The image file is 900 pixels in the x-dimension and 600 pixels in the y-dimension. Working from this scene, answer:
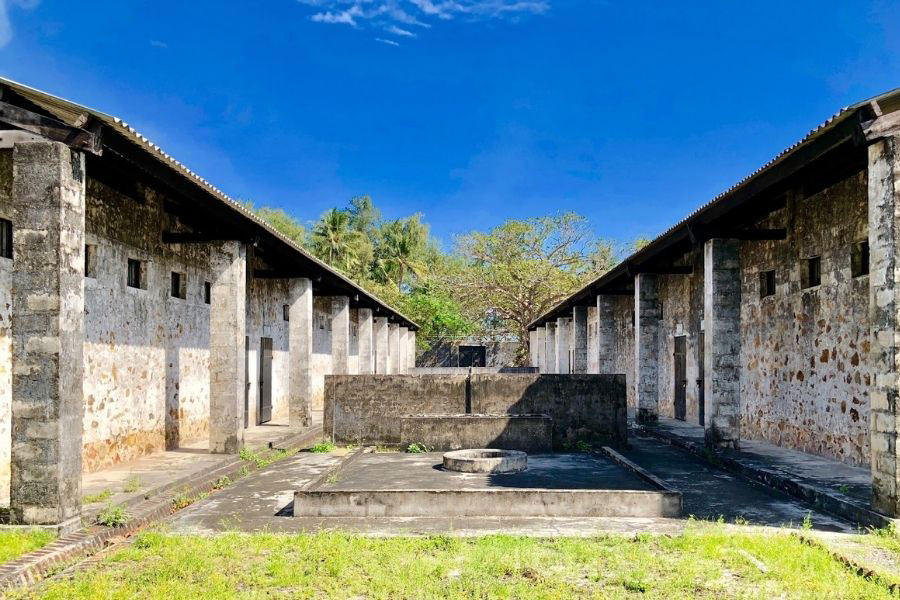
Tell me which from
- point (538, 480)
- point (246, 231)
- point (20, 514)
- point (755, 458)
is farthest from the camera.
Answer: point (246, 231)

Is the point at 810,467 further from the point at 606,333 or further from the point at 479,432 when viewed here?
the point at 606,333

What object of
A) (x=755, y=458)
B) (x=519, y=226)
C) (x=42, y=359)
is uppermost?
(x=519, y=226)

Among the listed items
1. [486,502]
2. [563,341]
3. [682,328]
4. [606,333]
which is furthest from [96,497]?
[563,341]

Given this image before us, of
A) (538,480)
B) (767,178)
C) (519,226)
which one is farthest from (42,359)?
(519,226)

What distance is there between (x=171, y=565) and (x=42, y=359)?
90.2 inches

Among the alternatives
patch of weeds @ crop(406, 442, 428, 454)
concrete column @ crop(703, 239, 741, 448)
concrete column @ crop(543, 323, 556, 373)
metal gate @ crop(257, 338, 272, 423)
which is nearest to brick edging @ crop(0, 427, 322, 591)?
patch of weeds @ crop(406, 442, 428, 454)

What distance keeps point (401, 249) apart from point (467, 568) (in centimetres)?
4460

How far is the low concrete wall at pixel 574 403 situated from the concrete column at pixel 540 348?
20240 millimetres

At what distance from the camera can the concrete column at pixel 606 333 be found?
20.1m

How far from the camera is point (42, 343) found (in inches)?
252

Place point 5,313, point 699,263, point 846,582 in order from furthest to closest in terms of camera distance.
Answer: point 699,263 < point 5,313 < point 846,582

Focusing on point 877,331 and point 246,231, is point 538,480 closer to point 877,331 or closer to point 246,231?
point 877,331

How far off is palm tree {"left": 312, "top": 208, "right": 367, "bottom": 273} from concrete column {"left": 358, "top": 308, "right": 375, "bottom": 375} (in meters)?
19.5

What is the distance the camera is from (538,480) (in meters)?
8.90
